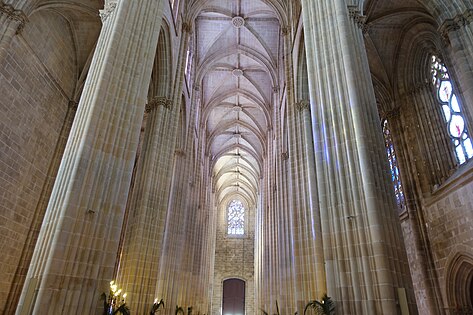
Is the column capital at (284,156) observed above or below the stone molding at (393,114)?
below

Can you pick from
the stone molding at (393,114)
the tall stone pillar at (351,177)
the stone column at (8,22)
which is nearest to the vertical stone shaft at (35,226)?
the stone column at (8,22)

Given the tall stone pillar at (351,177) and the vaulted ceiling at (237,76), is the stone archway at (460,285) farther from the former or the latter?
the vaulted ceiling at (237,76)

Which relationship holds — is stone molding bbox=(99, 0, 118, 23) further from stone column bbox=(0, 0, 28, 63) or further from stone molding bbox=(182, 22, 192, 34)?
stone molding bbox=(182, 22, 192, 34)

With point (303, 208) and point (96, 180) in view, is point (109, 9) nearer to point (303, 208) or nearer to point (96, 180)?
point (96, 180)

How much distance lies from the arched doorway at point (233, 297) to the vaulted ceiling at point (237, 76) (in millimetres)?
12645

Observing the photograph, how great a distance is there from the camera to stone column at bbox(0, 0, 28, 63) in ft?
31.9

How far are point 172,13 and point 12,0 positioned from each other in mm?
6093

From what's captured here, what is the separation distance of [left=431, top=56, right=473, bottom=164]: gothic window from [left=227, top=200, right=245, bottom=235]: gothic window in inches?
1241

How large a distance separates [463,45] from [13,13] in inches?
520

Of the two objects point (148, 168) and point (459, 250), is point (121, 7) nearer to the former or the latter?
point (148, 168)

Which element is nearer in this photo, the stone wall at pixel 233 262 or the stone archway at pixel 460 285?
the stone archway at pixel 460 285

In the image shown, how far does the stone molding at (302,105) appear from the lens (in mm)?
13891

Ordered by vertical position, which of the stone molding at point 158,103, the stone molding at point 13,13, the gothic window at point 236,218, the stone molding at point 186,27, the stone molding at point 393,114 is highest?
the stone molding at point 186,27

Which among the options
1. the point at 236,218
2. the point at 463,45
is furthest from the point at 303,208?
the point at 236,218
